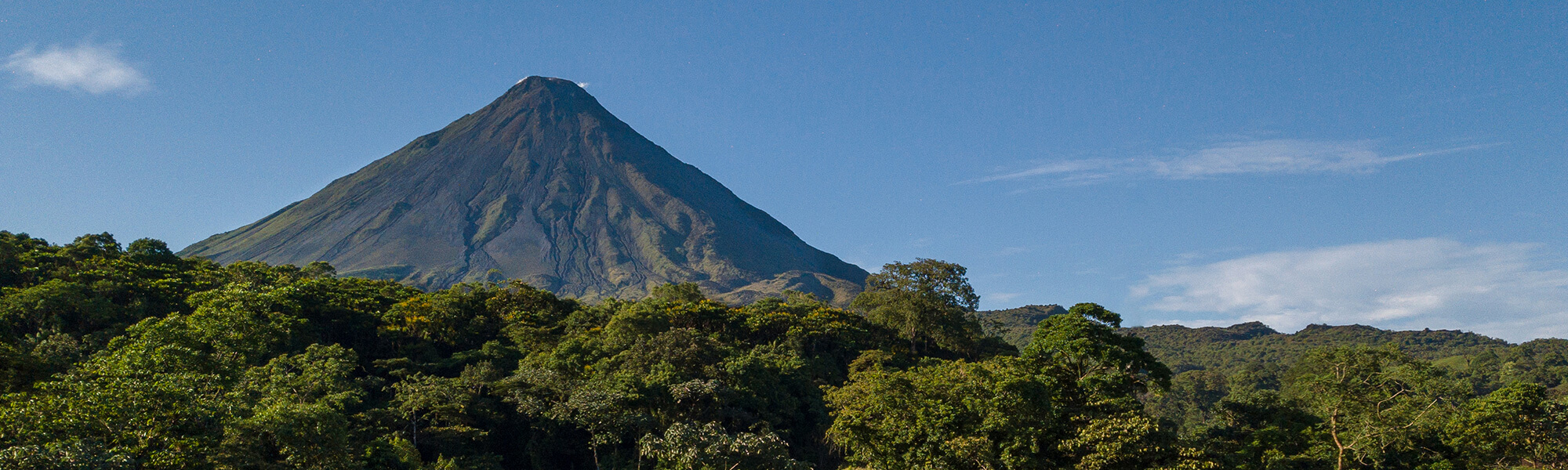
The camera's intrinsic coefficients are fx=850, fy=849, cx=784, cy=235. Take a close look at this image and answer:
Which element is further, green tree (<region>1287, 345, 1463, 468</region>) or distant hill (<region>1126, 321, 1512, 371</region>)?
distant hill (<region>1126, 321, 1512, 371</region>)

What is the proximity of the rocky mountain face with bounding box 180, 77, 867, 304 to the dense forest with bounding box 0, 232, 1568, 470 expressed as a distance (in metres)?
74.3

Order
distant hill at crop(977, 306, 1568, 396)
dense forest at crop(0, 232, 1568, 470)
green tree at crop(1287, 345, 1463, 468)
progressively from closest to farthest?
dense forest at crop(0, 232, 1568, 470) < green tree at crop(1287, 345, 1463, 468) < distant hill at crop(977, 306, 1568, 396)

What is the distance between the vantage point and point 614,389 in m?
22.8

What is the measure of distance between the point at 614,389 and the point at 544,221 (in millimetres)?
121157

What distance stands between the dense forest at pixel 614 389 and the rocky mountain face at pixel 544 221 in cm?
7433

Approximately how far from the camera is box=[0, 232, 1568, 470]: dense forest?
14.3 meters

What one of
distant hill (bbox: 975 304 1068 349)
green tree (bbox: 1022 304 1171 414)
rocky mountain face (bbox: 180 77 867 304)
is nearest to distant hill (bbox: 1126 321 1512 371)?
distant hill (bbox: 975 304 1068 349)

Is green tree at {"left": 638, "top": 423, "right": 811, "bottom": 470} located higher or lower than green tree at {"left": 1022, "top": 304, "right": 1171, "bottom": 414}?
lower

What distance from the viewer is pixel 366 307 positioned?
32188 millimetres

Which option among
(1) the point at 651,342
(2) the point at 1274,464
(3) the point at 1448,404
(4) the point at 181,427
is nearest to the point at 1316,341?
(3) the point at 1448,404

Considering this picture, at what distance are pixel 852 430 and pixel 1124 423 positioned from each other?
5.50 m

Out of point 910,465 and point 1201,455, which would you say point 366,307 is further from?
point 1201,455

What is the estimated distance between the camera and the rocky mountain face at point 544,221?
120 metres

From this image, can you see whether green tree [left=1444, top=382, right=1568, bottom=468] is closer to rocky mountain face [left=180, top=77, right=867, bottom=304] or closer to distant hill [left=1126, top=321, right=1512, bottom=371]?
distant hill [left=1126, top=321, right=1512, bottom=371]
